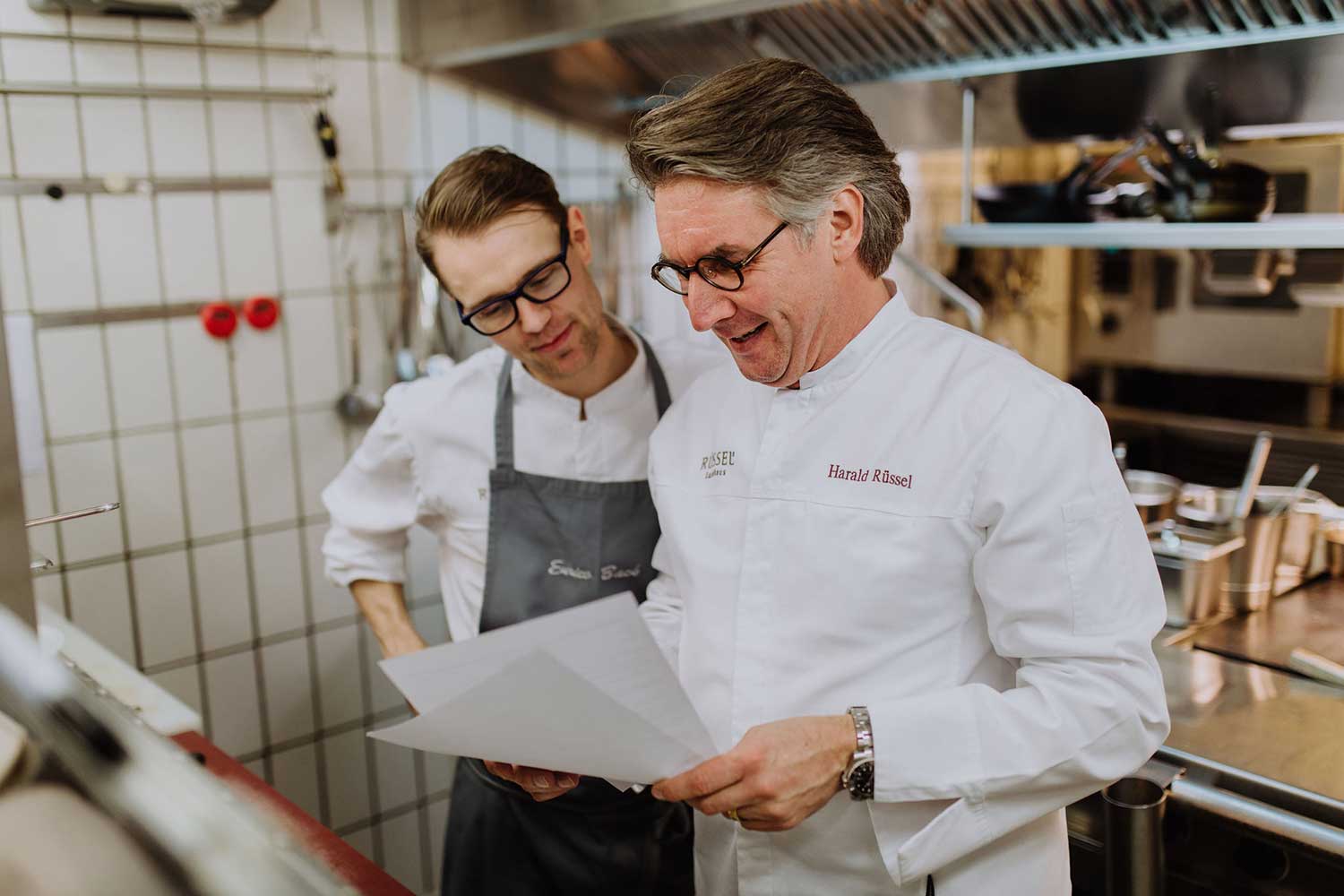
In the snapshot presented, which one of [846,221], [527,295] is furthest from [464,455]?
[846,221]

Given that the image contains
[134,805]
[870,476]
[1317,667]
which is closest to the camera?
[134,805]

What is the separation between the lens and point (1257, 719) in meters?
1.68

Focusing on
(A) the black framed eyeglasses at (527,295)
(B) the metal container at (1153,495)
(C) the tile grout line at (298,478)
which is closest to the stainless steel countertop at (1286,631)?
(B) the metal container at (1153,495)

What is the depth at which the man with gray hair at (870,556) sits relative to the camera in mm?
1119

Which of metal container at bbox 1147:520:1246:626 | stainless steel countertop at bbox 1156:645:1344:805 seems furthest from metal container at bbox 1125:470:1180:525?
stainless steel countertop at bbox 1156:645:1344:805

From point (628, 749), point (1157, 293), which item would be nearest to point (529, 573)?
point (628, 749)

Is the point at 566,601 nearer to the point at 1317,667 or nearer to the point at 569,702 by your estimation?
the point at 569,702

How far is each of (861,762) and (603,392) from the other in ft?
2.44

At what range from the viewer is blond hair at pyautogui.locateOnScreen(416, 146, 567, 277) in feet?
4.91

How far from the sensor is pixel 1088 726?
1119 millimetres

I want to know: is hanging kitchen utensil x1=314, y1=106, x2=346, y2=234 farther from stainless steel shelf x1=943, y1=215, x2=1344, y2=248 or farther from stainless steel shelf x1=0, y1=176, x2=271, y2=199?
stainless steel shelf x1=943, y1=215, x2=1344, y2=248

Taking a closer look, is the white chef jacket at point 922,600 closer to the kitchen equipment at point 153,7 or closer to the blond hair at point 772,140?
the blond hair at point 772,140

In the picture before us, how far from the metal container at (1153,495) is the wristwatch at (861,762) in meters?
1.25

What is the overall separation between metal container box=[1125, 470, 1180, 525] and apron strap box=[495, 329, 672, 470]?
102 cm
